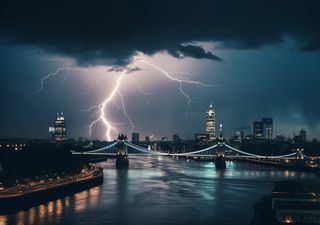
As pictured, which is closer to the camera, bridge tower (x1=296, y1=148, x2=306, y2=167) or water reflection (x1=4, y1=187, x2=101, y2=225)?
water reflection (x1=4, y1=187, x2=101, y2=225)

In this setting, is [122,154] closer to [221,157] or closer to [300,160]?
[221,157]

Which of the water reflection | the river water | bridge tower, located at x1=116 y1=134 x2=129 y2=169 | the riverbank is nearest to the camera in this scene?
the water reflection

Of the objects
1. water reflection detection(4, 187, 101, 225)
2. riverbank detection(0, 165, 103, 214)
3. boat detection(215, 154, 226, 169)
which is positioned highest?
boat detection(215, 154, 226, 169)

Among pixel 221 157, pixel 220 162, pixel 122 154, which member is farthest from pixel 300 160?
pixel 122 154

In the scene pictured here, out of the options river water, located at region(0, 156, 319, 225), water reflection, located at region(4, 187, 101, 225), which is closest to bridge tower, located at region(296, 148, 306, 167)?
river water, located at region(0, 156, 319, 225)

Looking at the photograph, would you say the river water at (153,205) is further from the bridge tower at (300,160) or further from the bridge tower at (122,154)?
the bridge tower at (300,160)

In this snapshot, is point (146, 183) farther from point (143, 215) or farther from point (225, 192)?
point (143, 215)

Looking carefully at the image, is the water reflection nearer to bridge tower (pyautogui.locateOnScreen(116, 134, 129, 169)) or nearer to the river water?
the river water

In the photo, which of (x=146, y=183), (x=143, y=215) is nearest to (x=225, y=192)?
(x=146, y=183)
